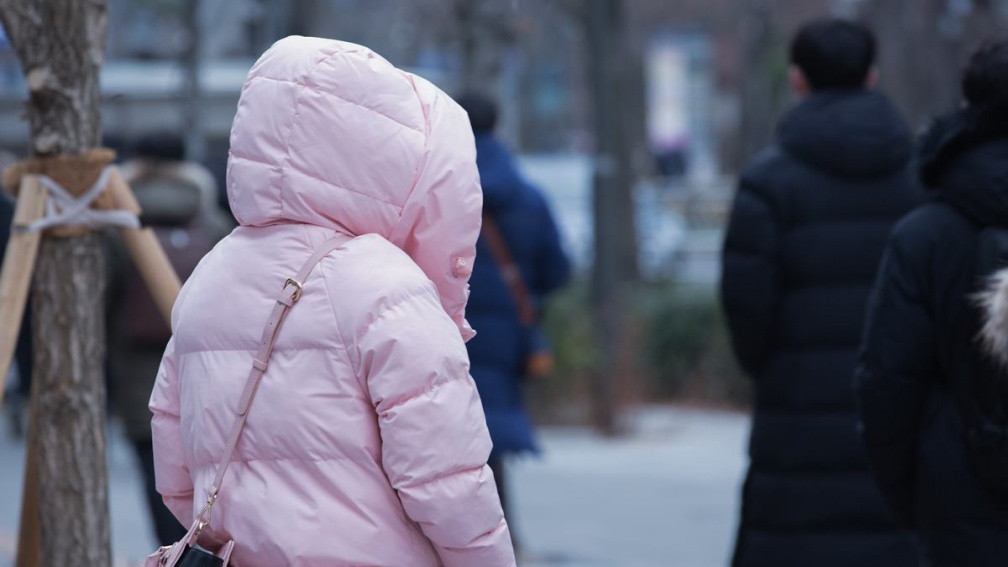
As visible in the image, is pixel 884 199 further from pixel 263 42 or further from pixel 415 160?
pixel 263 42

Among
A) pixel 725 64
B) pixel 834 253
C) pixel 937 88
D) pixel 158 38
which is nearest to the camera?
pixel 834 253

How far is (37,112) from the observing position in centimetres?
370

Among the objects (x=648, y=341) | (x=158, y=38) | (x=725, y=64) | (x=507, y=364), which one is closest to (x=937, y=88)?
(x=648, y=341)

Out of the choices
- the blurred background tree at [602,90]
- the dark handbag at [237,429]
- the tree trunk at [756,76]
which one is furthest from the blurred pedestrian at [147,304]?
the tree trunk at [756,76]

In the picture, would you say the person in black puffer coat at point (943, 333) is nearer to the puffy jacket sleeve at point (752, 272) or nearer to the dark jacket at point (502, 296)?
the puffy jacket sleeve at point (752, 272)

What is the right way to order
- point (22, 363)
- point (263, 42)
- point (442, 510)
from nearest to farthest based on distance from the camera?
point (442, 510), point (22, 363), point (263, 42)

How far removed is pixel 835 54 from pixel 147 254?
2.15 meters

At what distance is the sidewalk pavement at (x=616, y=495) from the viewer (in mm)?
7145

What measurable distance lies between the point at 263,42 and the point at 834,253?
8772 millimetres

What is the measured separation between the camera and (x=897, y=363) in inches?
139

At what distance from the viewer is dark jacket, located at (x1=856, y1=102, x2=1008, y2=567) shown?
3.43m

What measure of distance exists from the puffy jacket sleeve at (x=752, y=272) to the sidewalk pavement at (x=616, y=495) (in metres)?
1.61

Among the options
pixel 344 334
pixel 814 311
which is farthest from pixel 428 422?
pixel 814 311

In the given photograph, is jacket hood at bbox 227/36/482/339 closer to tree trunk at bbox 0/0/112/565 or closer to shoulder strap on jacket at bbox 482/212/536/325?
tree trunk at bbox 0/0/112/565
